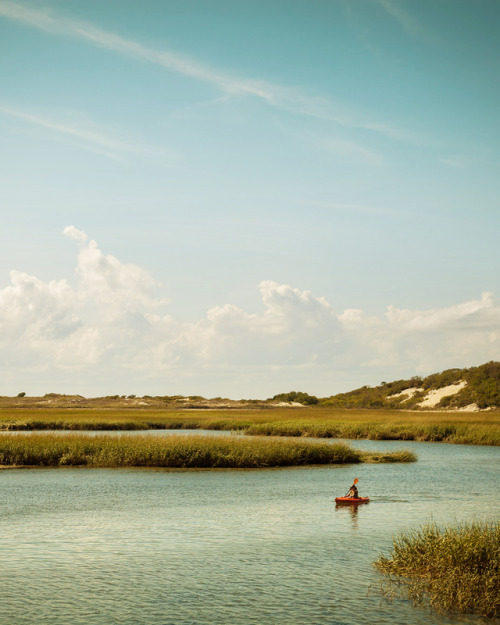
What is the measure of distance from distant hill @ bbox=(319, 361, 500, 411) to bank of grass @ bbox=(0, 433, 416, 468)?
8354 centimetres

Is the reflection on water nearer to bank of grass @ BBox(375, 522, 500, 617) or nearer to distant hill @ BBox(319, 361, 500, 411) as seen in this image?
bank of grass @ BBox(375, 522, 500, 617)

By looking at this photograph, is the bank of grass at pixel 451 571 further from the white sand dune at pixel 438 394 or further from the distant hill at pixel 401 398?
the white sand dune at pixel 438 394

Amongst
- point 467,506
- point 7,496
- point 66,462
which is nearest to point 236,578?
point 467,506

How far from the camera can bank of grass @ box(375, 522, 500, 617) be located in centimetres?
1427

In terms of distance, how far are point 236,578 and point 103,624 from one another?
424cm

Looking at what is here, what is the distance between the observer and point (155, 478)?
35.4m

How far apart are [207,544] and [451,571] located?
790 cm

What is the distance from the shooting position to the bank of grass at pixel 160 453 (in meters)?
40.6

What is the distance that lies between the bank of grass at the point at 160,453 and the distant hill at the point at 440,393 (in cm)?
8354

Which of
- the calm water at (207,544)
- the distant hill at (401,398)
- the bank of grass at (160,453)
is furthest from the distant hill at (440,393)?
the calm water at (207,544)

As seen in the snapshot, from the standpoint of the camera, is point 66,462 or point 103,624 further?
point 66,462

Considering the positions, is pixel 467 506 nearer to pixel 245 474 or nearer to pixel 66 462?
pixel 245 474

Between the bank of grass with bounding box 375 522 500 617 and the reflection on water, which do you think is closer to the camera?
the bank of grass with bounding box 375 522 500 617

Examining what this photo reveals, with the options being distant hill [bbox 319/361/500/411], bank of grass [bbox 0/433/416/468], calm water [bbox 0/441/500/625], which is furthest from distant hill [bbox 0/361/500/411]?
calm water [bbox 0/441/500/625]
